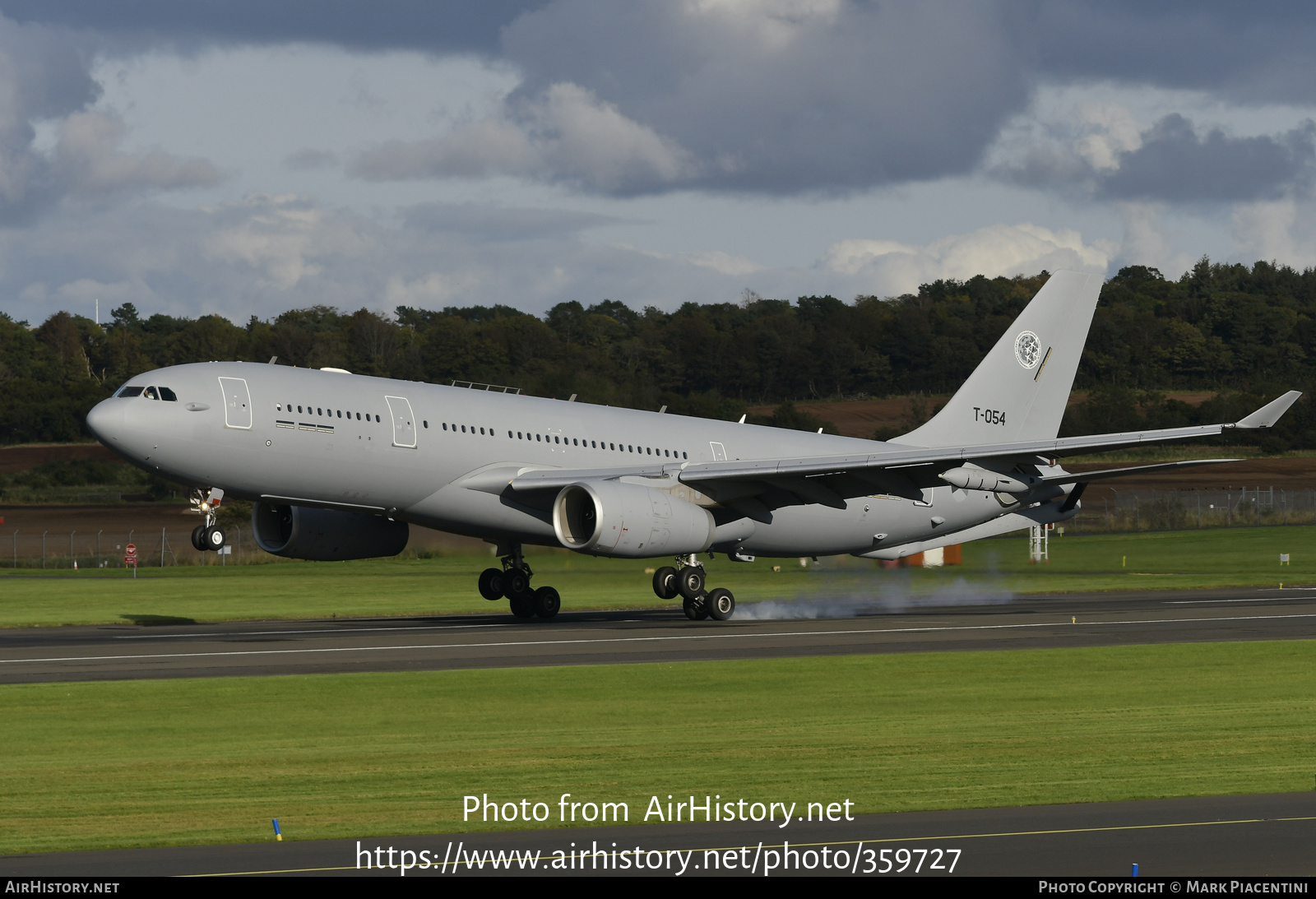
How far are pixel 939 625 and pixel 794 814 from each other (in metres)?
22.7

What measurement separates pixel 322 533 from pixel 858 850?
91.5 ft

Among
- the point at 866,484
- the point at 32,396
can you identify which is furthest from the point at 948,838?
the point at 32,396

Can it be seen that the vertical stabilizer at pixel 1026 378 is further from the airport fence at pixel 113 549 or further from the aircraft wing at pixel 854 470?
the airport fence at pixel 113 549

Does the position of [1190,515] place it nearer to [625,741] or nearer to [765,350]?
[765,350]

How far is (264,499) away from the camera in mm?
32719

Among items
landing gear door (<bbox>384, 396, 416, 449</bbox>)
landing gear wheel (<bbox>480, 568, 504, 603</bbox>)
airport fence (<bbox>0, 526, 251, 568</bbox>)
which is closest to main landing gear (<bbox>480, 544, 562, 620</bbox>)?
landing gear wheel (<bbox>480, 568, 504, 603</bbox>)

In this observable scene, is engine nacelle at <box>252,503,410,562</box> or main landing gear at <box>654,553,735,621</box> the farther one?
engine nacelle at <box>252,503,410,562</box>

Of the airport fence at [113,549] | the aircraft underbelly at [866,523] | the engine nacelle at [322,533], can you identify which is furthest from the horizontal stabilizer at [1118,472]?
the airport fence at [113,549]

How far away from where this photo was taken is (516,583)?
38531 millimetres

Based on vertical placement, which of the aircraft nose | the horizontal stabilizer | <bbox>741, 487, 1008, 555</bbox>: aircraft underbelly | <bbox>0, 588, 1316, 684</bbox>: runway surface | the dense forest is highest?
the dense forest

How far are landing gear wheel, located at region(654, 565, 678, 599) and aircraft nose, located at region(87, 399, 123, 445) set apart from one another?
1252cm

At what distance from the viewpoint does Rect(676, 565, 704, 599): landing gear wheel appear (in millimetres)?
36031

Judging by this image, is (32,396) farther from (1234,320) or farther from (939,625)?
(1234,320)

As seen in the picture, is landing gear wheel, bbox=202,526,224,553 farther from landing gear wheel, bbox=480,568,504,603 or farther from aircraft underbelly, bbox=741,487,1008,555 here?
aircraft underbelly, bbox=741,487,1008,555
